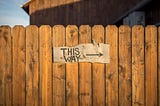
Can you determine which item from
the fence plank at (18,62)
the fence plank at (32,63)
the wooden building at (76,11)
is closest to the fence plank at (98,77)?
the fence plank at (32,63)

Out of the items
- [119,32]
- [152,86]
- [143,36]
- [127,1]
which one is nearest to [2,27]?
[119,32]

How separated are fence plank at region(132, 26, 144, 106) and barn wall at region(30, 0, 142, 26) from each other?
6810 millimetres

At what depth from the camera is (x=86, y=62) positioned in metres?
4.50

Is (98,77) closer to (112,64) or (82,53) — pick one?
(112,64)

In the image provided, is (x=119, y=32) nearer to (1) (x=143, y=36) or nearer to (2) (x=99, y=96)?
(1) (x=143, y=36)

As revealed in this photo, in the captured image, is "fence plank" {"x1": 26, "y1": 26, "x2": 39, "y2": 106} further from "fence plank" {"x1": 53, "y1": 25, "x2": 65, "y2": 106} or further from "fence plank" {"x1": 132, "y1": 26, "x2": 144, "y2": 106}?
"fence plank" {"x1": 132, "y1": 26, "x2": 144, "y2": 106}

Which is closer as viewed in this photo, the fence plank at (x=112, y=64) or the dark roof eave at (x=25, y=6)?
the fence plank at (x=112, y=64)

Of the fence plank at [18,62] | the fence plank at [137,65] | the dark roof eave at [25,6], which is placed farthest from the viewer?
the dark roof eave at [25,6]

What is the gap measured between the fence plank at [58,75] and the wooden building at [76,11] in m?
7.08

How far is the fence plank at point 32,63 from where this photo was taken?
14.7ft

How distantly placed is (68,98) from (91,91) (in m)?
0.37

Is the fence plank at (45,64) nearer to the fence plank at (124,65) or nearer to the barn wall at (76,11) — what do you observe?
the fence plank at (124,65)

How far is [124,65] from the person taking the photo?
4570 mm

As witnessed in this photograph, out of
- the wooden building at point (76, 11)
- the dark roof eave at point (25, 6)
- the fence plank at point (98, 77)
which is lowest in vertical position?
the fence plank at point (98, 77)
